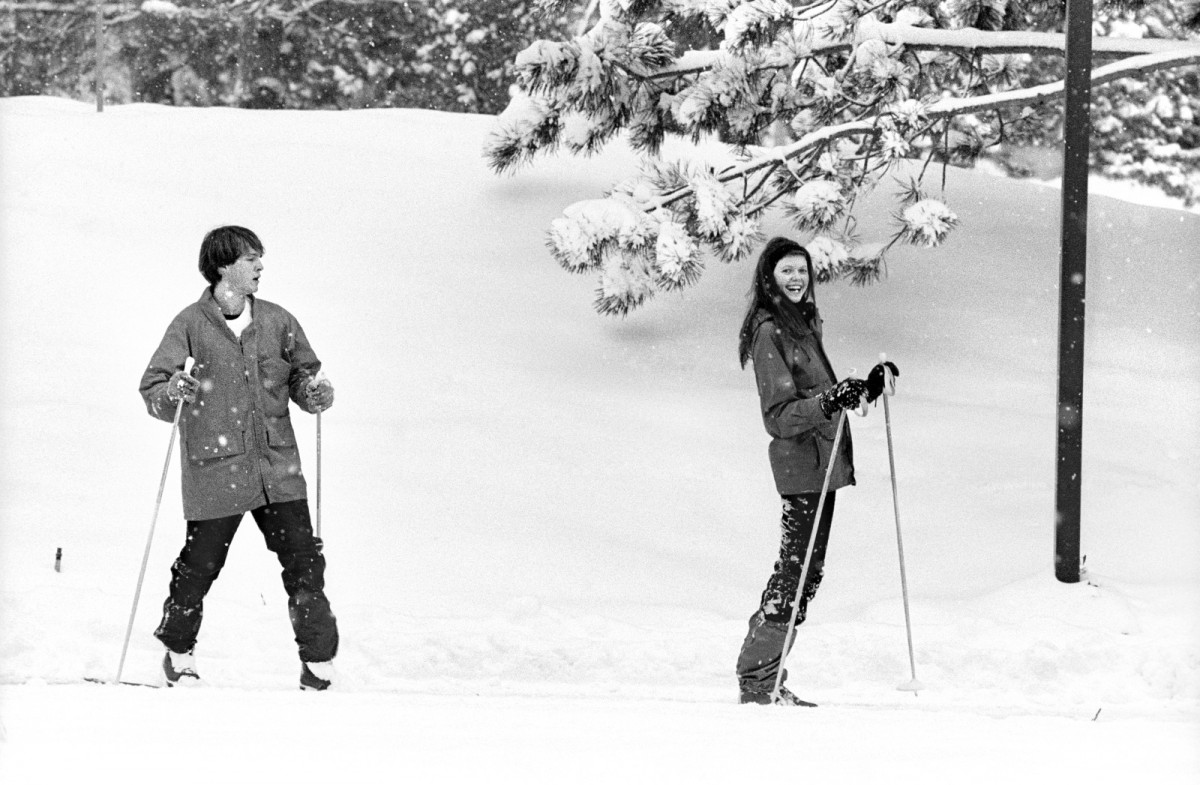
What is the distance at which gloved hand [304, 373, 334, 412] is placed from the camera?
4109 millimetres

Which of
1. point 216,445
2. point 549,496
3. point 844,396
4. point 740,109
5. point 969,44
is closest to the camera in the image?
point 844,396

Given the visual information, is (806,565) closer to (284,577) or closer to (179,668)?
(284,577)

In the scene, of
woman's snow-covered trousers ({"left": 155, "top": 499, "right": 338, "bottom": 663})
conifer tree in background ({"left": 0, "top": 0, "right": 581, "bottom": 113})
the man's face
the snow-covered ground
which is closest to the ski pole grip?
the snow-covered ground

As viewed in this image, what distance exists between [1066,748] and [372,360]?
5.44m

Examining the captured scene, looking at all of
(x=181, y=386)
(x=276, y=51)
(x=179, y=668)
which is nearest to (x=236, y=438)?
(x=181, y=386)

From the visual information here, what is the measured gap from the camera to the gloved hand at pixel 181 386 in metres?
3.86

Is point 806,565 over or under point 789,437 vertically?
under

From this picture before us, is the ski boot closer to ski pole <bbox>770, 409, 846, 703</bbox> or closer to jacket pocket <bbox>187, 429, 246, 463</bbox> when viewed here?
jacket pocket <bbox>187, 429, 246, 463</bbox>

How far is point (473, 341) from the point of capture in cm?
805

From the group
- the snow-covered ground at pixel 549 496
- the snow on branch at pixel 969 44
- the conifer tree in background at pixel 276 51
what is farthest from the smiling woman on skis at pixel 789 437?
the conifer tree in background at pixel 276 51

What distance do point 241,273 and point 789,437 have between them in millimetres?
1670

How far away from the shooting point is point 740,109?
24.2 feet

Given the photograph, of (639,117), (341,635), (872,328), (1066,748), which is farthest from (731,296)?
(1066,748)

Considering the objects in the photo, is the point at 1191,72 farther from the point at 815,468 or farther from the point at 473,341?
the point at 815,468
